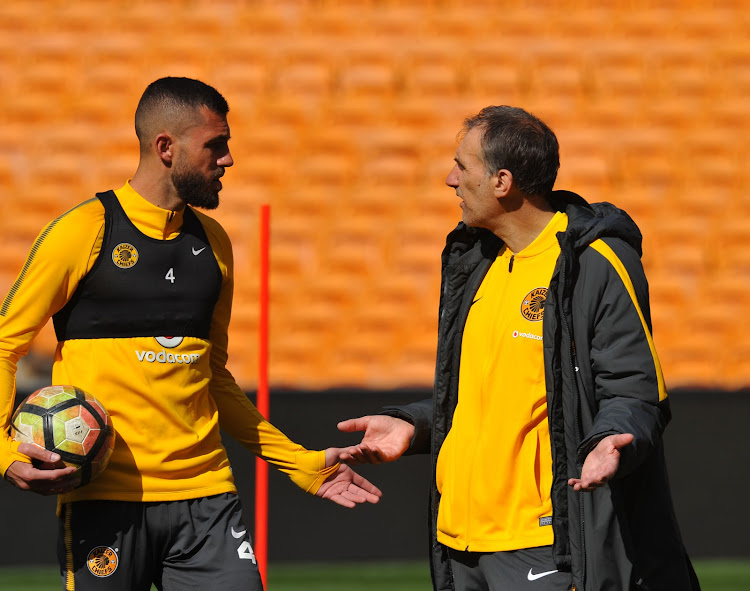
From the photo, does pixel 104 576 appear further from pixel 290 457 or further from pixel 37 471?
pixel 290 457

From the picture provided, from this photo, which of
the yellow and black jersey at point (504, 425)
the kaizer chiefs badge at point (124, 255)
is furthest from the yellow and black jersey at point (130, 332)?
the yellow and black jersey at point (504, 425)

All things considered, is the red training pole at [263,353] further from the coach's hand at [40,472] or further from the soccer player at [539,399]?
the coach's hand at [40,472]

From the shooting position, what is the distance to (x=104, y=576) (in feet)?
10.0

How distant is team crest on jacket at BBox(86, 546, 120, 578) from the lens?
3.06m

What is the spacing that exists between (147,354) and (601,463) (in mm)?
1244

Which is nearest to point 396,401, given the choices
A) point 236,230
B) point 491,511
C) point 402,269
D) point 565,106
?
point 402,269

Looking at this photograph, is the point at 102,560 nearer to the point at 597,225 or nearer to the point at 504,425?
the point at 504,425

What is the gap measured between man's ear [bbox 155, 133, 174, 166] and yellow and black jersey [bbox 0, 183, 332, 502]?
13 cm

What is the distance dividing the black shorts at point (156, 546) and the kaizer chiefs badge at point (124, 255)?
64 cm

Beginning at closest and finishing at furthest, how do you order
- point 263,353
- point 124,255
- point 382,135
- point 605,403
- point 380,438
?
1. point 605,403
2. point 124,255
3. point 380,438
4. point 263,353
5. point 382,135

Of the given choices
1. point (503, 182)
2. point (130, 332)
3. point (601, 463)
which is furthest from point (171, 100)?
point (601, 463)

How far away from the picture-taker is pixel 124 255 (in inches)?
123

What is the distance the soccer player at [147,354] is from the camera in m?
3.03

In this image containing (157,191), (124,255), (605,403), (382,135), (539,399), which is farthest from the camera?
(382,135)
